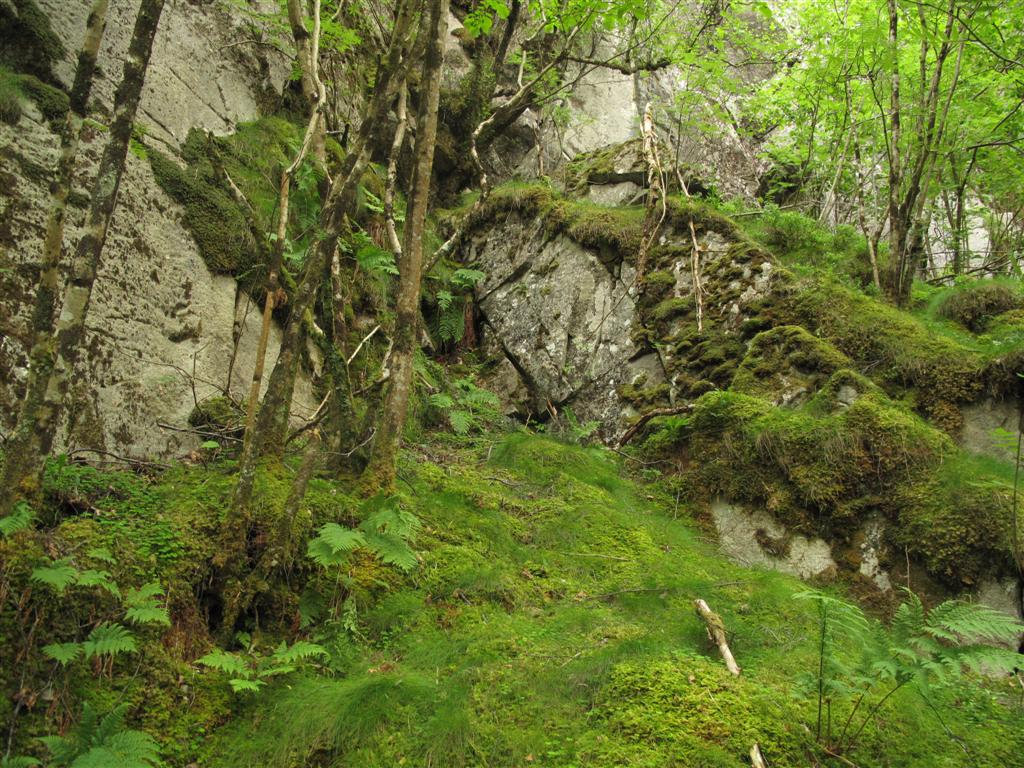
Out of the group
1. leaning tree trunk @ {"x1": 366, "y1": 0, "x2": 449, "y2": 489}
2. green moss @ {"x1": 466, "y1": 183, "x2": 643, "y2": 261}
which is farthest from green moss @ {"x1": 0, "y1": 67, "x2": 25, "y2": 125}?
green moss @ {"x1": 466, "y1": 183, "x2": 643, "y2": 261}

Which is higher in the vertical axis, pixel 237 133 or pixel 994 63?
pixel 994 63

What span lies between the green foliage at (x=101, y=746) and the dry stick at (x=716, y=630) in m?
3.12

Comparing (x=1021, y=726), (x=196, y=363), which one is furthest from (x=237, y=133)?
(x=1021, y=726)

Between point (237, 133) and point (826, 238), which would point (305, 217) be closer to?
point (237, 133)

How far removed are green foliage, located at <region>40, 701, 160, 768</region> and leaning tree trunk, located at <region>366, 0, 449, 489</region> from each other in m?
2.42

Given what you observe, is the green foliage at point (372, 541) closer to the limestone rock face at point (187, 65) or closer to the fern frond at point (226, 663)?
the fern frond at point (226, 663)

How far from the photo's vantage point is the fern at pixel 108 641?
8.87 ft

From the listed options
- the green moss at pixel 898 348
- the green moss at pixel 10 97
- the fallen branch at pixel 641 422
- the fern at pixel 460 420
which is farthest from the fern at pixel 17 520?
the green moss at pixel 898 348

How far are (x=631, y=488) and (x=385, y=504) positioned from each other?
3344 millimetres

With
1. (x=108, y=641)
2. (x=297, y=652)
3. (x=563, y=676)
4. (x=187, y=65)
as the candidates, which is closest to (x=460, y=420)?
(x=297, y=652)

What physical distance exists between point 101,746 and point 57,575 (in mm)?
840

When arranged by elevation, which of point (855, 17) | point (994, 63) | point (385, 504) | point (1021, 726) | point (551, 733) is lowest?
point (551, 733)

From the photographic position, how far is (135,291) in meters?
5.29

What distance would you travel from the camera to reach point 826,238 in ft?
31.4
